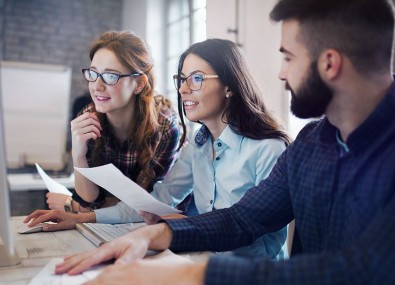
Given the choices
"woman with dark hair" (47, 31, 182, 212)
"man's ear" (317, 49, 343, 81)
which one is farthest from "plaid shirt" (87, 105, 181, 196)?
"man's ear" (317, 49, 343, 81)

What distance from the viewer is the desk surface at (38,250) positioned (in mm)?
795

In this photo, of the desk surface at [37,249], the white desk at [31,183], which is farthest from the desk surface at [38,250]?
the white desk at [31,183]

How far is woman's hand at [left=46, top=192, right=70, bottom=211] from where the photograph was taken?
55.5 inches

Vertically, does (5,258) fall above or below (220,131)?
below

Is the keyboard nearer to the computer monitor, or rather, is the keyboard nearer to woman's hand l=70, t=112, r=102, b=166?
the computer monitor

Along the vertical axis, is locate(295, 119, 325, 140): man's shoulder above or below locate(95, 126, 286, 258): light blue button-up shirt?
above

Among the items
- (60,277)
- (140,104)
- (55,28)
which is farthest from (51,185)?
(55,28)

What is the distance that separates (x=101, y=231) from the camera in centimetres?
110

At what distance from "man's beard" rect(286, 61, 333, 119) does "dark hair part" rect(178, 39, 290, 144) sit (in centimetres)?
48

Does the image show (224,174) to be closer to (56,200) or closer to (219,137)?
(219,137)

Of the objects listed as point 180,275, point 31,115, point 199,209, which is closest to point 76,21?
point 31,115

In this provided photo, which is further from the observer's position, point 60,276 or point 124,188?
point 124,188

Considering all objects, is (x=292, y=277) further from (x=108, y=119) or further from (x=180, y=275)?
(x=108, y=119)

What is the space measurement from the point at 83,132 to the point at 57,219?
1.35 feet
